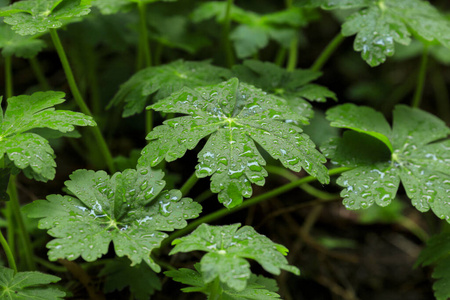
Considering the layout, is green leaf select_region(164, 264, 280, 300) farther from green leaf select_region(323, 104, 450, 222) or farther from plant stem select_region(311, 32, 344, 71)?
plant stem select_region(311, 32, 344, 71)

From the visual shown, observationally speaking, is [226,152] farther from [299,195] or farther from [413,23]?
[299,195]

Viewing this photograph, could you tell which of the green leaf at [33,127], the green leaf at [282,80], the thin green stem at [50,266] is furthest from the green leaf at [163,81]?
Result: the thin green stem at [50,266]

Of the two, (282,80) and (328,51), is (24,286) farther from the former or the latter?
(328,51)

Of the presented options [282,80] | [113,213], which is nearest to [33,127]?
[113,213]

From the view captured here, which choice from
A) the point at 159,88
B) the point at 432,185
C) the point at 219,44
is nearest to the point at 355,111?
the point at 432,185

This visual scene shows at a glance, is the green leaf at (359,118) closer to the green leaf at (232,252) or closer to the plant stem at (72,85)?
the green leaf at (232,252)

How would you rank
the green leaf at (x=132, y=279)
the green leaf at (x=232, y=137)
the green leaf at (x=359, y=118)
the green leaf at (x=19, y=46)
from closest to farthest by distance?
the green leaf at (x=232, y=137) < the green leaf at (x=132, y=279) < the green leaf at (x=359, y=118) < the green leaf at (x=19, y=46)
